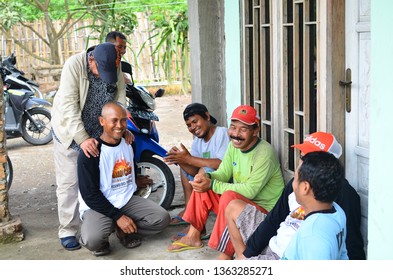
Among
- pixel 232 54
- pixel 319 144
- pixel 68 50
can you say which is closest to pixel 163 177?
pixel 232 54

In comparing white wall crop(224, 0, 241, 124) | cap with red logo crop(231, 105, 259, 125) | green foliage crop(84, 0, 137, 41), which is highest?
green foliage crop(84, 0, 137, 41)

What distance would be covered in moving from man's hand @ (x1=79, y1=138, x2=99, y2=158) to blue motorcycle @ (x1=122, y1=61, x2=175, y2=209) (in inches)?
40.4

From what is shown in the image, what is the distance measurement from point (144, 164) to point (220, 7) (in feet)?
5.37

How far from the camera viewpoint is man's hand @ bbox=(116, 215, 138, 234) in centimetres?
512

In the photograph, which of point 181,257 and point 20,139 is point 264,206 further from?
point 20,139

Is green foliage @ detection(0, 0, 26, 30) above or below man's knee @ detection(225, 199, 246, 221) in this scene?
above

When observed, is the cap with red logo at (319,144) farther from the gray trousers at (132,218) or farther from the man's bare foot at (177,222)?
the man's bare foot at (177,222)

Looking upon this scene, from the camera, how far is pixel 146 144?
→ 243 inches

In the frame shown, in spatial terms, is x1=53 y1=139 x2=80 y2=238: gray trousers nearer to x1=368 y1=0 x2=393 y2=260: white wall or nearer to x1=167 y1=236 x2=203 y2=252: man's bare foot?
x1=167 y1=236 x2=203 y2=252: man's bare foot

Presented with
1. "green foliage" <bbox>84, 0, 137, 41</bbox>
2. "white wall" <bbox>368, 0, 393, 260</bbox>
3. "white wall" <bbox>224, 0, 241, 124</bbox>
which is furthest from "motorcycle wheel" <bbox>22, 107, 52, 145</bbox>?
"white wall" <bbox>368, 0, 393, 260</bbox>

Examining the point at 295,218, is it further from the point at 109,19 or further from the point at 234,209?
the point at 109,19

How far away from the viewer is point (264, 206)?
4852mm

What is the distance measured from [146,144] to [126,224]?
1213mm
